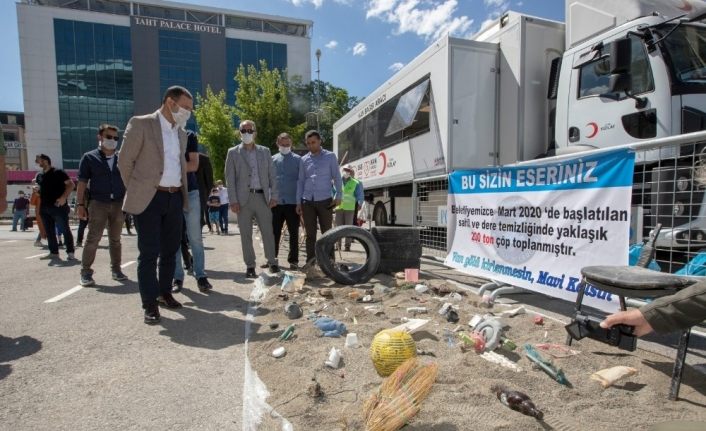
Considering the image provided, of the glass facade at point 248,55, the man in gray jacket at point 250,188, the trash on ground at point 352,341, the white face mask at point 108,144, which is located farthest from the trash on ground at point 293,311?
the glass facade at point 248,55

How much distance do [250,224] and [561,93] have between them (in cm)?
449

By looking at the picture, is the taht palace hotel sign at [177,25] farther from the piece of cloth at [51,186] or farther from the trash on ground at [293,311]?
the trash on ground at [293,311]

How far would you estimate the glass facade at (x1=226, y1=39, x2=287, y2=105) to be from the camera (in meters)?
46.8

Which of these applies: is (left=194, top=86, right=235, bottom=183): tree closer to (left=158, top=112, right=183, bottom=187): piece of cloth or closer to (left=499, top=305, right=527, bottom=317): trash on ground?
(left=158, top=112, right=183, bottom=187): piece of cloth

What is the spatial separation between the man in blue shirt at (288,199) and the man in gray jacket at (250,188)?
0.50 metres

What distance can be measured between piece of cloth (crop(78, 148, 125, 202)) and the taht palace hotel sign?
4771cm

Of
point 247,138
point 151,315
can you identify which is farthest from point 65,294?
point 247,138

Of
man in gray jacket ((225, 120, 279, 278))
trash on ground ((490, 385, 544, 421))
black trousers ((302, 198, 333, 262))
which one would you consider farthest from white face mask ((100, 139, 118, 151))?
trash on ground ((490, 385, 544, 421))

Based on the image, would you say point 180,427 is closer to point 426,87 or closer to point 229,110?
point 426,87

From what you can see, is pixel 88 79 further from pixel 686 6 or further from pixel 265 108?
pixel 686 6

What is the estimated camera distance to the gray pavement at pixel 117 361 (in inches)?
78.4

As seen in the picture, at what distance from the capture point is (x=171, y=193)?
3.65 meters

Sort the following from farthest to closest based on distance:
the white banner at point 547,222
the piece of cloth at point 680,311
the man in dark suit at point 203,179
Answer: the man in dark suit at point 203,179
the white banner at point 547,222
the piece of cloth at point 680,311

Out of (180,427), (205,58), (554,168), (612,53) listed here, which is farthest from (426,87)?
(205,58)
